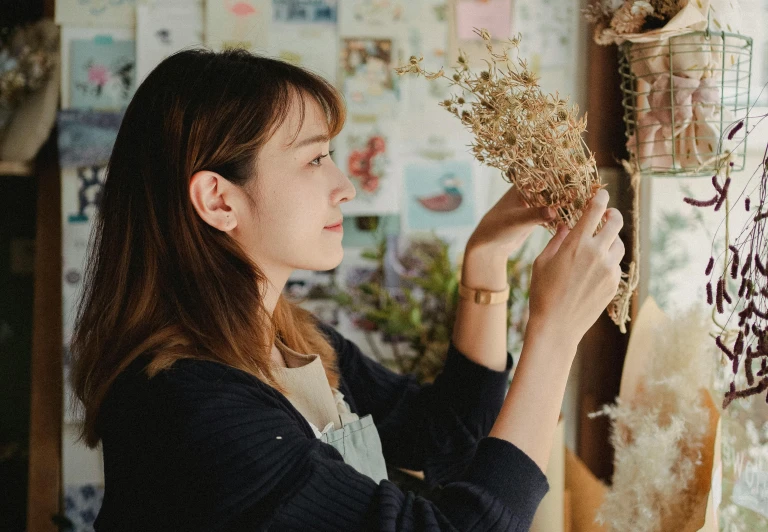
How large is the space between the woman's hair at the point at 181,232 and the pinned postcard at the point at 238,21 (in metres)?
0.79

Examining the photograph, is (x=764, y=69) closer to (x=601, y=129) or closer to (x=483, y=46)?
(x=601, y=129)

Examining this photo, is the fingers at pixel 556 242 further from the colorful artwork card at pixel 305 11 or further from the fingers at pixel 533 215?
the colorful artwork card at pixel 305 11

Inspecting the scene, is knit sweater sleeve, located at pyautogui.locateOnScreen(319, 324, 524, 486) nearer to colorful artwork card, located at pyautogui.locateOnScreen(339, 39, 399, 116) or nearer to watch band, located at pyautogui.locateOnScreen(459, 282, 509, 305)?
watch band, located at pyautogui.locateOnScreen(459, 282, 509, 305)

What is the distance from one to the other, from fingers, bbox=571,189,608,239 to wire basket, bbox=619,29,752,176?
174 mm

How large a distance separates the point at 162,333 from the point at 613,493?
2.57ft

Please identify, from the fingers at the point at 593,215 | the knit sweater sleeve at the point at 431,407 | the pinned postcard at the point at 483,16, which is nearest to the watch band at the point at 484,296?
the knit sweater sleeve at the point at 431,407

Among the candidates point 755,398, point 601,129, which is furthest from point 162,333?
point 601,129

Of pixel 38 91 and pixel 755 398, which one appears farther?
pixel 38 91

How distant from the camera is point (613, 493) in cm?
115

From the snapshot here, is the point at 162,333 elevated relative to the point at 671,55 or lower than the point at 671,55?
lower

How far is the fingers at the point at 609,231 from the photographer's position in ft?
2.86

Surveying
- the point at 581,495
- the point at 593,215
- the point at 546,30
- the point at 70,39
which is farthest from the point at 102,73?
the point at 581,495

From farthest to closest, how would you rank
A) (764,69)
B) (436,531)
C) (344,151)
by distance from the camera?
(344,151) < (764,69) < (436,531)

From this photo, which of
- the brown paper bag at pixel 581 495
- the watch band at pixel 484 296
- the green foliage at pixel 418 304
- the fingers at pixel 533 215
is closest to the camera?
the fingers at pixel 533 215
